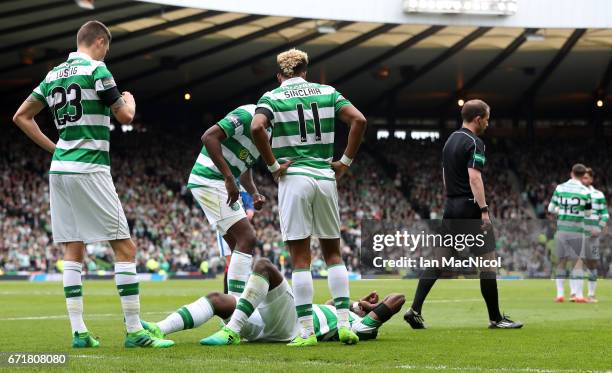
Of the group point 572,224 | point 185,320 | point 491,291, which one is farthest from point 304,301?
point 572,224

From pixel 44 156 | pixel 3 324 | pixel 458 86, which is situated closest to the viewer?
pixel 3 324

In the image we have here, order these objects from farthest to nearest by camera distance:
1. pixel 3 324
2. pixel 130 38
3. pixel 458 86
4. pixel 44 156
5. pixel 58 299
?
pixel 458 86 → pixel 44 156 → pixel 130 38 → pixel 58 299 → pixel 3 324

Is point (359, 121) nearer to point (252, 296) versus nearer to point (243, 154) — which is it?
point (252, 296)

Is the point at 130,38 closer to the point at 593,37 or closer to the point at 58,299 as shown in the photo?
the point at 593,37

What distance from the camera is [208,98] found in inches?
1966

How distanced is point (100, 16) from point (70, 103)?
2564 cm

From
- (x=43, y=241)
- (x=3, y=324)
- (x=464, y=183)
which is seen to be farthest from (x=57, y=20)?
(x=464, y=183)

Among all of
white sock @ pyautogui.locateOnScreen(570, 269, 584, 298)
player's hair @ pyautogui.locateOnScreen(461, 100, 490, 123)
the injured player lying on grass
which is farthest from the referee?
white sock @ pyautogui.locateOnScreen(570, 269, 584, 298)

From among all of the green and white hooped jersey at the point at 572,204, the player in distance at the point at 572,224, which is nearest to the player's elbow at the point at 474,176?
the player in distance at the point at 572,224

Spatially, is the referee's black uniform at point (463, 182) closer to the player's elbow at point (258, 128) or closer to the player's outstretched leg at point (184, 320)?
the player's elbow at point (258, 128)

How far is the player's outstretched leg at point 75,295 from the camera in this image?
786 centimetres

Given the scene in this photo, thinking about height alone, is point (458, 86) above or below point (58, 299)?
above

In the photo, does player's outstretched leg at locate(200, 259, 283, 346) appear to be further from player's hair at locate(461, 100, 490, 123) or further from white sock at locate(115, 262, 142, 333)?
player's hair at locate(461, 100, 490, 123)

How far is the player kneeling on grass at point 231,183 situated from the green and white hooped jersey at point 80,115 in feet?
3.24
